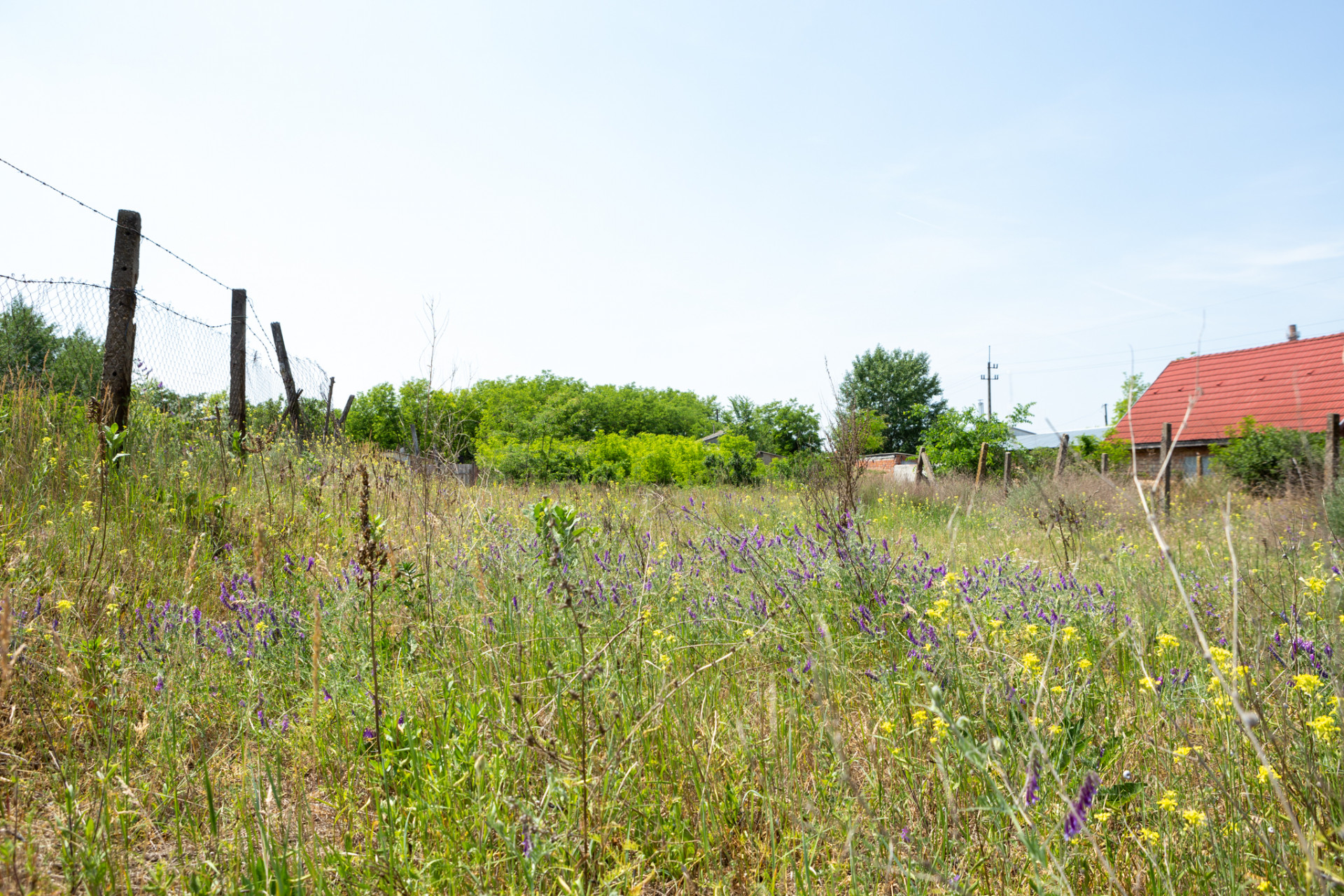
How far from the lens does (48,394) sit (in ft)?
17.0

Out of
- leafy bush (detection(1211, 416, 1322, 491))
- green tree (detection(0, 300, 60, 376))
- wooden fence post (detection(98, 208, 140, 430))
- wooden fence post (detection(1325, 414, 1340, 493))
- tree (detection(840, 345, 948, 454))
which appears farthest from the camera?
tree (detection(840, 345, 948, 454))

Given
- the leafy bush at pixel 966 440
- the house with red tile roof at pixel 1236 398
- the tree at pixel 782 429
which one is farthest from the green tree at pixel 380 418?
the house with red tile roof at pixel 1236 398

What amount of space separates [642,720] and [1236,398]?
24053 mm

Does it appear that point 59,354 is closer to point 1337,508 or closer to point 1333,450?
point 1337,508

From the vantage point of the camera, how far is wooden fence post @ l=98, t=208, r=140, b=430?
16.1ft

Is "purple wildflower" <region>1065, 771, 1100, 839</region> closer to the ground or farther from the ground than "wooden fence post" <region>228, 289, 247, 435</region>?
closer to the ground

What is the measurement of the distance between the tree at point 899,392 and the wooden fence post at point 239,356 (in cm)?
4698

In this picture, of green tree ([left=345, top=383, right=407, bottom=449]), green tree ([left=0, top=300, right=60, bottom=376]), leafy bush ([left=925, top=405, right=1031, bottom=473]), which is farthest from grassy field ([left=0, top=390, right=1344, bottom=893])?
green tree ([left=345, top=383, right=407, bottom=449])

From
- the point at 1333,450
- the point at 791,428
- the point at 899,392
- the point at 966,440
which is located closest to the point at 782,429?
the point at 791,428

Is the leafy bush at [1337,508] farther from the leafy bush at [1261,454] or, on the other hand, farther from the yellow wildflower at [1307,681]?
the yellow wildflower at [1307,681]

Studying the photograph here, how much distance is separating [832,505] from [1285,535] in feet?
15.0

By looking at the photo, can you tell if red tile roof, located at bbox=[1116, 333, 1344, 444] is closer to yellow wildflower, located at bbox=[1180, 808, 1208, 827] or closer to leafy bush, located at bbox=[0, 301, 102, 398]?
yellow wildflower, located at bbox=[1180, 808, 1208, 827]

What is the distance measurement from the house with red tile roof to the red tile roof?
0.07 feet

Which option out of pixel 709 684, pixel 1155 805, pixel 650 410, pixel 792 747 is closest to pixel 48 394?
pixel 709 684
